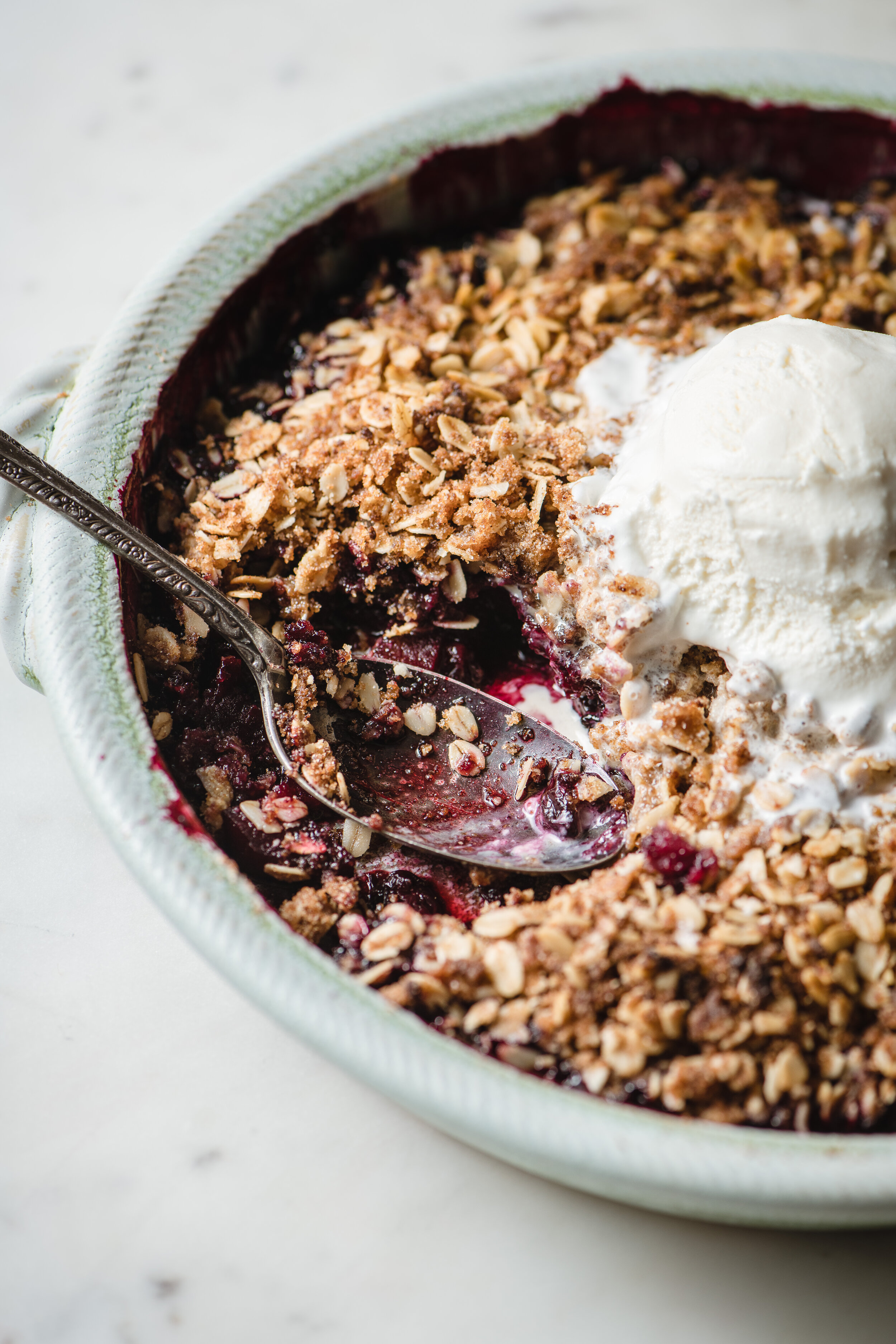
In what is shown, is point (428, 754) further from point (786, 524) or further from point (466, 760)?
point (786, 524)

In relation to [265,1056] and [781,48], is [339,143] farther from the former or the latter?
[265,1056]

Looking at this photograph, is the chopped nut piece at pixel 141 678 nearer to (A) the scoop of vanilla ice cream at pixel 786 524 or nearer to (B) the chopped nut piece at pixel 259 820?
(B) the chopped nut piece at pixel 259 820

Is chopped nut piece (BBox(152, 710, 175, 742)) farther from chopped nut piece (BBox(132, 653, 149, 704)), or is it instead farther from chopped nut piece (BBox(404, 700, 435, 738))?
chopped nut piece (BBox(404, 700, 435, 738))

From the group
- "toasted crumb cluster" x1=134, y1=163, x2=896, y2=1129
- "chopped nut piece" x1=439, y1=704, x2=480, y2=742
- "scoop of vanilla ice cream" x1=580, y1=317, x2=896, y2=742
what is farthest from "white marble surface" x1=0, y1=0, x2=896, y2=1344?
"scoop of vanilla ice cream" x1=580, y1=317, x2=896, y2=742

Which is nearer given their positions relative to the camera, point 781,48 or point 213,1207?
point 213,1207

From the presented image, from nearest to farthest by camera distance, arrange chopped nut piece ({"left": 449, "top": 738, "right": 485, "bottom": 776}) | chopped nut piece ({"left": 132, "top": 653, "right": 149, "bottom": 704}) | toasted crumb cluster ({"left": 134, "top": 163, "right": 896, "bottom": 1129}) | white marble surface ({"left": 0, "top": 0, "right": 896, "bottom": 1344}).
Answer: toasted crumb cluster ({"left": 134, "top": 163, "right": 896, "bottom": 1129}), white marble surface ({"left": 0, "top": 0, "right": 896, "bottom": 1344}), chopped nut piece ({"left": 132, "top": 653, "right": 149, "bottom": 704}), chopped nut piece ({"left": 449, "top": 738, "right": 485, "bottom": 776})

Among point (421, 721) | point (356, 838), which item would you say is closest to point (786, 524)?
point (421, 721)

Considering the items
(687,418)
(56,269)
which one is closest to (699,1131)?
(687,418)
